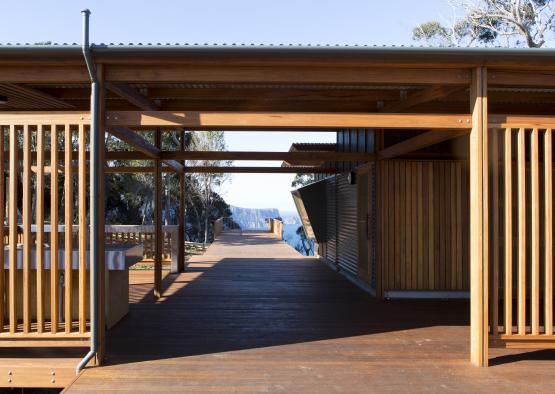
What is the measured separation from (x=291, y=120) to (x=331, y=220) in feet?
26.7

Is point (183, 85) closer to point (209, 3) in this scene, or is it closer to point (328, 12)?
point (209, 3)

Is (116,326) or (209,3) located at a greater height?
(209,3)

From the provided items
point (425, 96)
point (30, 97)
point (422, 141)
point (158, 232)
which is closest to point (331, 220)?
point (158, 232)

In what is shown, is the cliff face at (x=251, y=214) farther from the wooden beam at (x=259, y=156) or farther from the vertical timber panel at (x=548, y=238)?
the vertical timber panel at (x=548, y=238)

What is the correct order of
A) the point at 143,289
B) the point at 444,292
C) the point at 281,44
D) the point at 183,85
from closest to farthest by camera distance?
the point at 281,44
the point at 183,85
the point at 444,292
the point at 143,289

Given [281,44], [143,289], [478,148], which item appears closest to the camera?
[281,44]

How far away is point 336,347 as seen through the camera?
5289 millimetres

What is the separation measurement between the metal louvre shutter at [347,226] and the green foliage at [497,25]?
15.8m

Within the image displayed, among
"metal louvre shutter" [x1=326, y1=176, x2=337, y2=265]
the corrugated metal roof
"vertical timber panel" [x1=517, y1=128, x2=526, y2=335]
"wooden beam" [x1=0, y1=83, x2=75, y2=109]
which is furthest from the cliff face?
the corrugated metal roof

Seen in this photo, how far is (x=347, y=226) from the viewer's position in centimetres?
1084

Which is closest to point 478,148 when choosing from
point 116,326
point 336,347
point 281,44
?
point 281,44

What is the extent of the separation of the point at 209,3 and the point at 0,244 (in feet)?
31.2

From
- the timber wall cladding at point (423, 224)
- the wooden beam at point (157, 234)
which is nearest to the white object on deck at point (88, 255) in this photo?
the wooden beam at point (157, 234)

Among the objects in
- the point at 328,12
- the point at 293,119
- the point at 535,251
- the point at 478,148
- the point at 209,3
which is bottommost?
the point at 535,251
